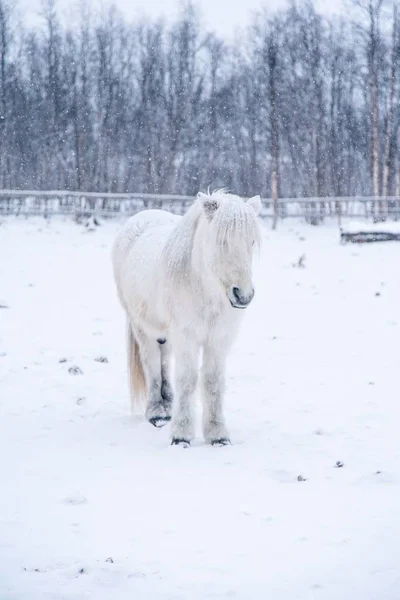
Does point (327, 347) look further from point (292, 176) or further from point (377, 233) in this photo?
point (292, 176)

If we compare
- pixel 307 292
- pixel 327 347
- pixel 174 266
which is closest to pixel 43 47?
pixel 307 292

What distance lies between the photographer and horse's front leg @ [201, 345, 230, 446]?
4645 millimetres

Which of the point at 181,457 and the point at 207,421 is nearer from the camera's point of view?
the point at 181,457

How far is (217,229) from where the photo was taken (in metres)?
4.29

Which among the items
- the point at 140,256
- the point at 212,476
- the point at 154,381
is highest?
the point at 140,256

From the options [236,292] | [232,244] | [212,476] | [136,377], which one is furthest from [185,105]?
[212,476]

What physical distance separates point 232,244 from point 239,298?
1.08 ft

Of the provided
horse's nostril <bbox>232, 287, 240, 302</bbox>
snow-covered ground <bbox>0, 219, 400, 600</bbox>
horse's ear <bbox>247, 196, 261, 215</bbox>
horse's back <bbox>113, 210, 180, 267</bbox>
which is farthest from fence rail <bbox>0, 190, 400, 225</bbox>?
horse's nostril <bbox>232, 287, 240, 302</bbox>

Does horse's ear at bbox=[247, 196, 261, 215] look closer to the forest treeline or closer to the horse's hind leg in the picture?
the horse's hind leg

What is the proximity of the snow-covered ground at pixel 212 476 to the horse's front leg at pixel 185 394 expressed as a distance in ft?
0.36

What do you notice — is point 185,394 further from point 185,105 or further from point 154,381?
point 185,105

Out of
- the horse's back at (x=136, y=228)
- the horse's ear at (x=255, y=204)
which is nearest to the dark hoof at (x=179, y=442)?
the horse's ear at (x=255, y=204)

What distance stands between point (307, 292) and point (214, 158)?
2008 centimetres

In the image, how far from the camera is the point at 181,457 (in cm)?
433
